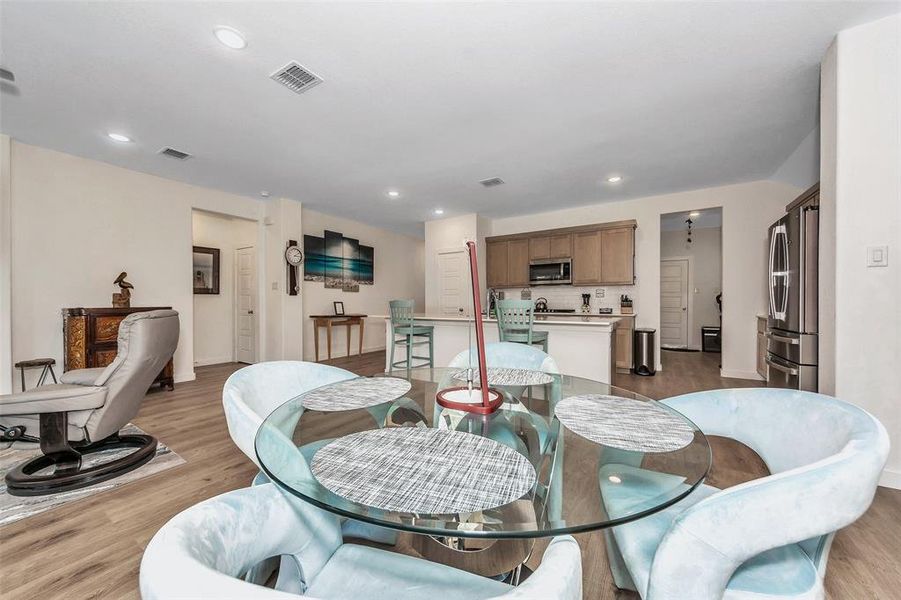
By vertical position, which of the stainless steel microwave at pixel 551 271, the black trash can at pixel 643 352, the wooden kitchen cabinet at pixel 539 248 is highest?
the wooden kitchen cabinet at pixel 539 248

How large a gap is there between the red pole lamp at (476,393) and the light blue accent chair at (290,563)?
0.44 meters

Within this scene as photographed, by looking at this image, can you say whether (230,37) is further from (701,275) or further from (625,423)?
(701,275)

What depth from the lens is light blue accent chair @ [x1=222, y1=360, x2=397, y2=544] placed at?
101 cm

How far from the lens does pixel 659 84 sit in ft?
8.09

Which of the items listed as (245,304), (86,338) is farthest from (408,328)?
(245,304)

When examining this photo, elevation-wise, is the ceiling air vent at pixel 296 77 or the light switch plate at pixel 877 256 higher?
the ceiling air vent at pixel 296 77

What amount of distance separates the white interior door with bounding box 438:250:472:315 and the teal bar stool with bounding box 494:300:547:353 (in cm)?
247

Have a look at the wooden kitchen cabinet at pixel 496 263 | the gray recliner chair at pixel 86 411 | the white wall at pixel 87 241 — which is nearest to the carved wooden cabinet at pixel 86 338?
the white wall at pixel 87 241

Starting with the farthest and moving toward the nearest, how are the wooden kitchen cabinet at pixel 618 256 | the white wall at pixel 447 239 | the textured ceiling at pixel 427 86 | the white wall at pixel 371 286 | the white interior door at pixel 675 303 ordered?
the white interior door at pixel 675 303, the white wall at pixel 447 239, the white wall at pixel 371 286, the wooden kitchen cabinet at pixel 618 256, the textured ceiling at pixel 427 86

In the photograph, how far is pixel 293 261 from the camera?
527cm

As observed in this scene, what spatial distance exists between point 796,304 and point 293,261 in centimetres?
560

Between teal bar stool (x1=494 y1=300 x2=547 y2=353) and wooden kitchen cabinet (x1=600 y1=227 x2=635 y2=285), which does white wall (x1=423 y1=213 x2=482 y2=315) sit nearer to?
wooden kitchen cabinet (x1=600 y1=227 x2=635 y2=285)

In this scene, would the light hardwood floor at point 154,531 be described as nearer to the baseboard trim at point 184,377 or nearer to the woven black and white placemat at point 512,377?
the woven black and white placemat at point 512,377

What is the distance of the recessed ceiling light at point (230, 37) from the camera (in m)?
1.94
